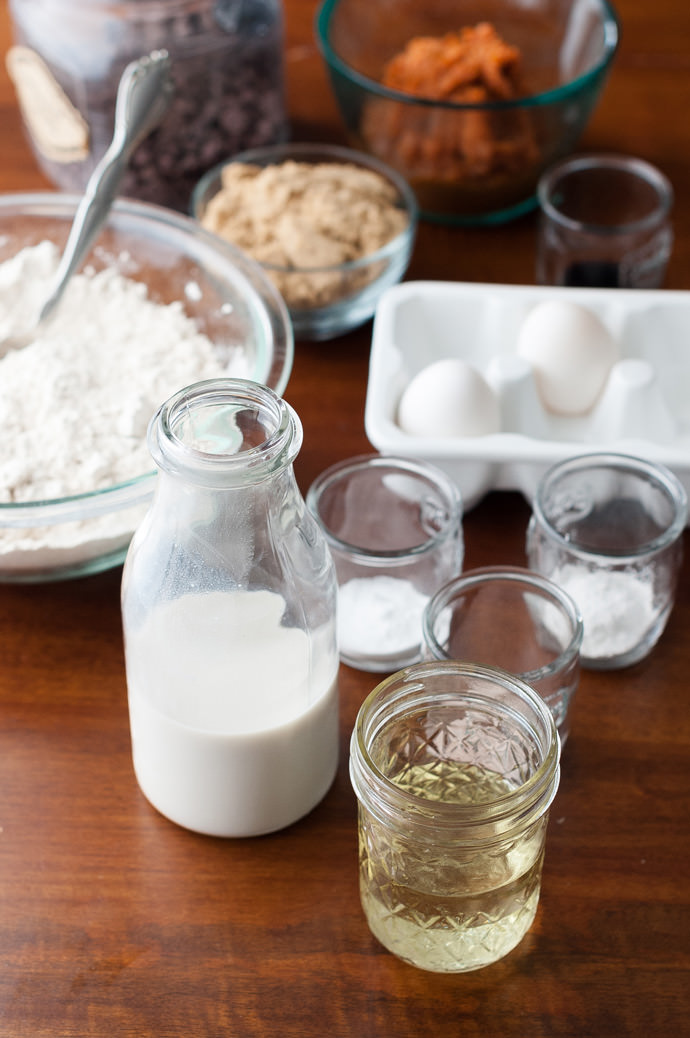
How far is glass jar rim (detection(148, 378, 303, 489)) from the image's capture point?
0.57m

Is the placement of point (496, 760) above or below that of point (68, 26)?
below

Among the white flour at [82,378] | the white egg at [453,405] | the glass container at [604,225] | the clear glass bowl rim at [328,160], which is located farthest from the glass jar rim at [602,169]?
the white flour at [82,378]

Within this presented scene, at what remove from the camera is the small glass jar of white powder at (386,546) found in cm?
82

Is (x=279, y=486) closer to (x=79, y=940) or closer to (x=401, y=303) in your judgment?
(x=79, y=940)

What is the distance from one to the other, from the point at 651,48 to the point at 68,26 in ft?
2.54

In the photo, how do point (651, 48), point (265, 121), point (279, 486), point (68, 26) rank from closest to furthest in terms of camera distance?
point (279, 486) → point (68, 26) → point (265, 121) → point (651, 48)

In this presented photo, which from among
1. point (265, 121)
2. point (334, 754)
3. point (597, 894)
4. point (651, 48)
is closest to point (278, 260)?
point (265, 121)

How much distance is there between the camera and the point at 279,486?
61 cm

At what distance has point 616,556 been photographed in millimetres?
790

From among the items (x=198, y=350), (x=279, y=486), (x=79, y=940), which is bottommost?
(x=79, y=940)

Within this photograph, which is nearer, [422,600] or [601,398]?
[422,600]

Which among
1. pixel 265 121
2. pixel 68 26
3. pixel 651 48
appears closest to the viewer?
pixel 68 26

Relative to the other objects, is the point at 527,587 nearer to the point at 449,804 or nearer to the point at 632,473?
the point at 632,473

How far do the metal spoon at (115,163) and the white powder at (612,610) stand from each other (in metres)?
0.48
